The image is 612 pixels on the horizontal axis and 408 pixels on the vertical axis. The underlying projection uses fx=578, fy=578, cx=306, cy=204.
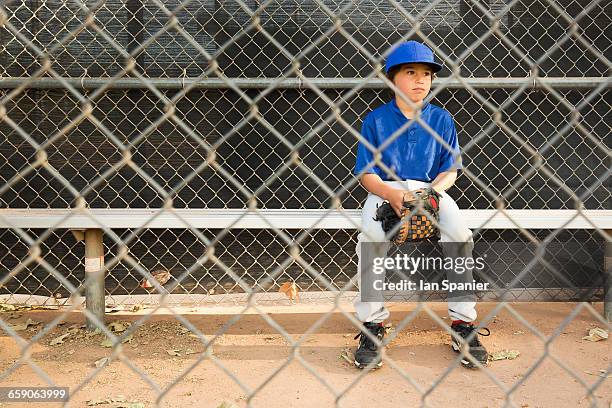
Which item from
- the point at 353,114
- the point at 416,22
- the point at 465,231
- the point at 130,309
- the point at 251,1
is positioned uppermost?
the point at 251,1

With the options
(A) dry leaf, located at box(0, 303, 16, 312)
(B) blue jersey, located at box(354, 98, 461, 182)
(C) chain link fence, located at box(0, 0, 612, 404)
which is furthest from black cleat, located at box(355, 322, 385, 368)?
(A) dry leaf, located at box(0, 303, 16, 312)

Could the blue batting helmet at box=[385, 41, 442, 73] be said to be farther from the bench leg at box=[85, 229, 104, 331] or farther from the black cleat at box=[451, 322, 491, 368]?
the bench leg at box=[85, 229, 104, 331]

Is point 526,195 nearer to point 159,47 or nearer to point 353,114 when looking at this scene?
point 353,114

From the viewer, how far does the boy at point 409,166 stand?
2807mm

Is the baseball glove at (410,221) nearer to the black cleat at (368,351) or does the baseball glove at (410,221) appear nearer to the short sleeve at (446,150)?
the short sleeve at (446,150)

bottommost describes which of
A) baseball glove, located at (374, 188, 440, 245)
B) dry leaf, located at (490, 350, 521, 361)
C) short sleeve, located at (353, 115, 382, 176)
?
dry leaf, located at (490, 350, 521, 361)

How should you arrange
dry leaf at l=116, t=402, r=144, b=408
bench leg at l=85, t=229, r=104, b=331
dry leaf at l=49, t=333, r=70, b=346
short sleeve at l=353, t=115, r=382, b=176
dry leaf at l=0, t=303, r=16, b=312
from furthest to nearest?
dry leaf at l=0, t=303, r=16, b=312 → bench leg at l=85, t=229, r=104, b=331 → dry leaf at l=49, t=333, r=70, b=346 → short sleeve at l=353, t=115, r=382, b=176 → dry leaf at l=116, t=402, r=144, b=408

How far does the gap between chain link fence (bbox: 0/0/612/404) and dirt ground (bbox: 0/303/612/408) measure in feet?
1.21

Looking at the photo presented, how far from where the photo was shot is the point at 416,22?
1377 millimetres

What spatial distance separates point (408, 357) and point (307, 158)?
151 centimetres

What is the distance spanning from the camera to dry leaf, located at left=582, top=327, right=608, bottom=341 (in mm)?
3014

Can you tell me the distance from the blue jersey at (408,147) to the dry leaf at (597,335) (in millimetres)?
1172

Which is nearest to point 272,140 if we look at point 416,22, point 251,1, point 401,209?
point 251,1

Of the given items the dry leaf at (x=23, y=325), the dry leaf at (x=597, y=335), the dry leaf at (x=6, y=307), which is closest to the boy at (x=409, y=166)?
the dry leaf at (x=597, y=335)
